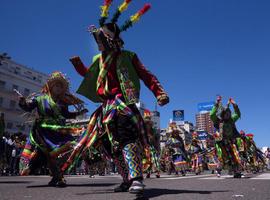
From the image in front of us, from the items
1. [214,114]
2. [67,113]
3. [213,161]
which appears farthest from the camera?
[213,161]

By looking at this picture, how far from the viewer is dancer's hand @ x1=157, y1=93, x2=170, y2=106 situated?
3845 mm

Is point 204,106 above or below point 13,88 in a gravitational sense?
above

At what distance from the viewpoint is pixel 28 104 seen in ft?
20.2

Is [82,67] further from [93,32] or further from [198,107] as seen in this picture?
[198,107]

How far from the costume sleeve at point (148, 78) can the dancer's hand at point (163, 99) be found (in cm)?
5

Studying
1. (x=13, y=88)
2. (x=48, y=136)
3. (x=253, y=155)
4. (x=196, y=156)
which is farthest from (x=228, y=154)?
(x=13, y=88)

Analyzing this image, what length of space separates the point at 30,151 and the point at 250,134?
1577 centimetres

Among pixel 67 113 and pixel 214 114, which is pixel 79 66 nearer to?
pixel 67 113

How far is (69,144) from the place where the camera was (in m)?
6.13

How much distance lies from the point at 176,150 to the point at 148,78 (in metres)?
8.96

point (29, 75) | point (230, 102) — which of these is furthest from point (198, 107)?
point (230, 102)

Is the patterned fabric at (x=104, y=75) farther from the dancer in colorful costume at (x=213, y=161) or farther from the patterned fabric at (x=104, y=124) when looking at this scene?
the dancer in colorful costume at (x=213, y=161)

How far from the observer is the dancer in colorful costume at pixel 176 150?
41.0ft

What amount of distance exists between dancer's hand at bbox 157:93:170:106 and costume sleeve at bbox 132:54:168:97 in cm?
5
